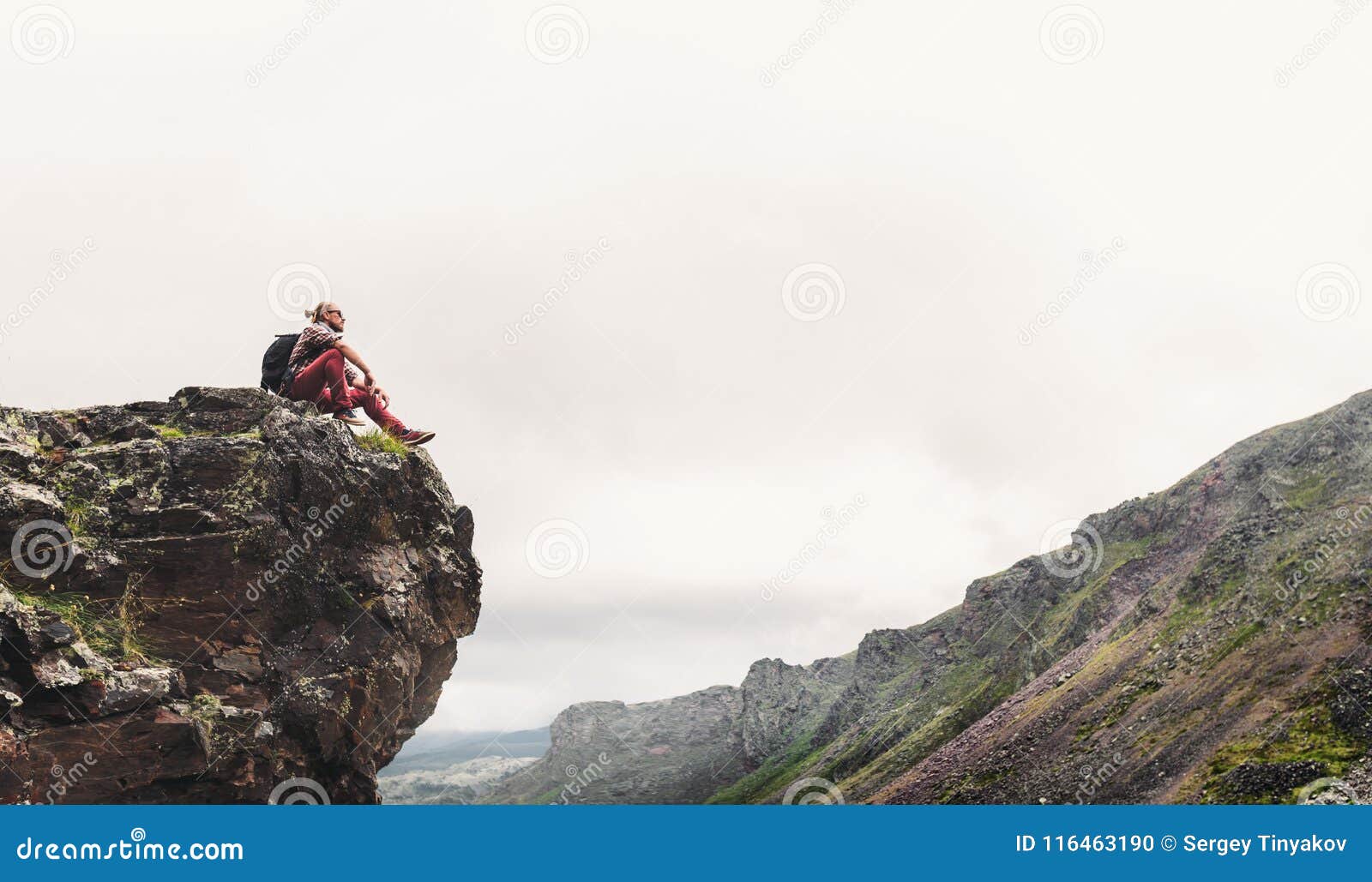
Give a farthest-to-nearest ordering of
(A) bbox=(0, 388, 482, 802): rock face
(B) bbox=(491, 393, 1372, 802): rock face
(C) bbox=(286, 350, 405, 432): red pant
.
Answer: (B) bbox=(491, 393, 1372, 802): rock face < (C) bbox=(286, 350, 405, 432): red pant < (A) bbox=(0, 388, 482, 802): rock face

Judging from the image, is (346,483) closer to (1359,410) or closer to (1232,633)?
(1232,633)

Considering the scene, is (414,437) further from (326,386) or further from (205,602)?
(205,602)

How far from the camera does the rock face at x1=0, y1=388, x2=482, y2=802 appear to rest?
19.7m

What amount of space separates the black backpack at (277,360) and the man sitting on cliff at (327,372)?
1.17 feet

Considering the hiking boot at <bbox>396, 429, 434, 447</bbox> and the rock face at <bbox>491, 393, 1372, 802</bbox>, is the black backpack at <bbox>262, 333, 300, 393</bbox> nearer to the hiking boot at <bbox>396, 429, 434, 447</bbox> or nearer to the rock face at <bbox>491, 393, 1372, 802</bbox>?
the hiking boot at <bbox>396, 429, 434, 447</bbox>

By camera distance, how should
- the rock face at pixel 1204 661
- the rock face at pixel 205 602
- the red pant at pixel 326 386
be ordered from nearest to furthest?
the rock face at pixel 205 602 < the red pant at pixel 326 386 < the rock face at pixel 1204 661

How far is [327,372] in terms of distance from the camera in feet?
90.5

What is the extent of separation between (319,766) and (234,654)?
4.68 metres

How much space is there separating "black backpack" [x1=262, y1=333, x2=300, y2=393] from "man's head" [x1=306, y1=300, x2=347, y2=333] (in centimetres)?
98

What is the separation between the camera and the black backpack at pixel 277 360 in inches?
1107

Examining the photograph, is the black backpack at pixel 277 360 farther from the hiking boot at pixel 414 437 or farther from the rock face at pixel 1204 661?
the rock face at pixel 1204 661

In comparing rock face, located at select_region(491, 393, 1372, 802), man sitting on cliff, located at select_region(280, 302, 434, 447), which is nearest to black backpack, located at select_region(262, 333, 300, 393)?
man sitting on cliff, located at select_region(280, 302, 434, 447)

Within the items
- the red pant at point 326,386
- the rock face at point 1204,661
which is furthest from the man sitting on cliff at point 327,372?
the rock face at point 1204,661

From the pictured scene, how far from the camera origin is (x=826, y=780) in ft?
570
